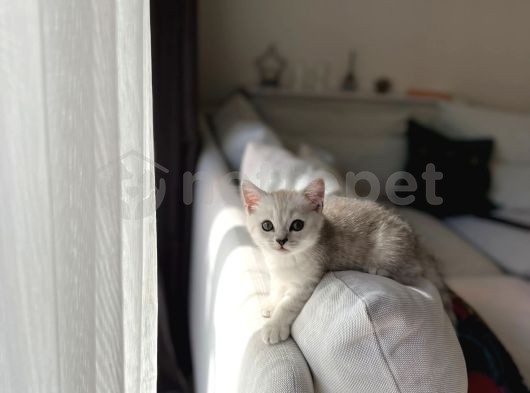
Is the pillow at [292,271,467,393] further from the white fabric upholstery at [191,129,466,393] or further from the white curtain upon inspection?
the white curtain

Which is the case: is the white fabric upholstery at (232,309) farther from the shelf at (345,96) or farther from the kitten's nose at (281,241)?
the shelf at (345,96)

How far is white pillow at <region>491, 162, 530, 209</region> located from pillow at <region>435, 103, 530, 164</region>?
2.2 inches

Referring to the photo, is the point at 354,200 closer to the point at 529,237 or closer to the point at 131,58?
the point at 131,58

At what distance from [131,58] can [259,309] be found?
1.61ft

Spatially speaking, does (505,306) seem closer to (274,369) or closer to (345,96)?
(274,369)

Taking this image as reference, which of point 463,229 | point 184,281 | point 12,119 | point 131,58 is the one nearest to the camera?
point 12,119

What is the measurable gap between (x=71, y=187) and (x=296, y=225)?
45cm

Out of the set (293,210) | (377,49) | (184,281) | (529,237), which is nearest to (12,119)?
(293,210)

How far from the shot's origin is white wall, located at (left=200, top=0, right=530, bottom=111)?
2344 mm

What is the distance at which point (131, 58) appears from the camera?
66cm

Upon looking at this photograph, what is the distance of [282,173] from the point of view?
128cm

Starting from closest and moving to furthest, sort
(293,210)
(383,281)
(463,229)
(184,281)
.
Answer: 1. (383,281)
2. (293,210)
3. (184,281)
4. (463,229)

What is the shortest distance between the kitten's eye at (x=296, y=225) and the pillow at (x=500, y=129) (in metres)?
1.78

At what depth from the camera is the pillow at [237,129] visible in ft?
5.71
